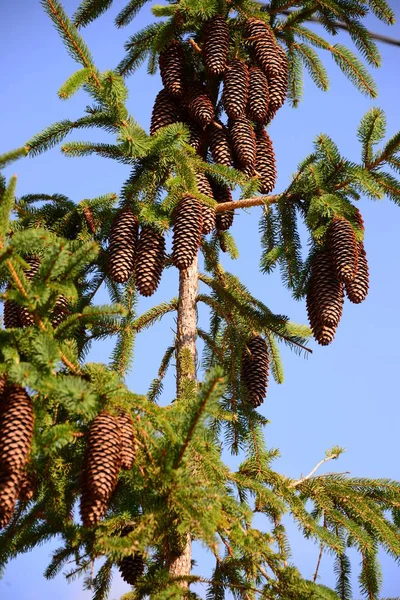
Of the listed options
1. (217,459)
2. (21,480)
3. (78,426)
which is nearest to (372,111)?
(217,459)

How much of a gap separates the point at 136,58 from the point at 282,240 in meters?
2.56

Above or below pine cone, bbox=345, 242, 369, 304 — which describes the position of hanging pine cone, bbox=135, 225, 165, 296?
below

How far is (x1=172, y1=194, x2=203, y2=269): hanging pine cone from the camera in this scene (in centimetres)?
558

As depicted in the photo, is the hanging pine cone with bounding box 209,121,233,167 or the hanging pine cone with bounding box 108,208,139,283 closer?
the hanging pine cone with bounding box 108,208,139,283

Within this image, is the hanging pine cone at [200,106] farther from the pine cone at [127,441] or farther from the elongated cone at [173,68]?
the pine cone at [127,441]

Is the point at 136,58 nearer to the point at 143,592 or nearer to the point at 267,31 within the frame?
the point at 267,31

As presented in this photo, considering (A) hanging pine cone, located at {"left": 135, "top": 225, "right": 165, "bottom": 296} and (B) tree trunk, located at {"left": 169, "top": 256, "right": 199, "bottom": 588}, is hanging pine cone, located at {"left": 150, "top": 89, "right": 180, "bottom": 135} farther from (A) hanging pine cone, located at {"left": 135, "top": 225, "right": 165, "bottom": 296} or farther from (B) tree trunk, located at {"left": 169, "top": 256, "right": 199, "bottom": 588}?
(A) hanging pine cone, located at {"left": 135, "top": 225, "right": 165, "bottom": 296}

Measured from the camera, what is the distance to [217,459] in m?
5.03

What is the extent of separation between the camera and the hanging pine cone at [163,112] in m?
6.91

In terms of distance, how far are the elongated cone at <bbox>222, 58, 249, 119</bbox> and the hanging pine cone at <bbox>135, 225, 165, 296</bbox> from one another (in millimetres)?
1490

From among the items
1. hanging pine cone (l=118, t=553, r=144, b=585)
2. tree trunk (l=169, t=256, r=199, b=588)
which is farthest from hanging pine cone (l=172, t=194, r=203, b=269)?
hanging pine cone (l=118, t=553, r=144, b=585)

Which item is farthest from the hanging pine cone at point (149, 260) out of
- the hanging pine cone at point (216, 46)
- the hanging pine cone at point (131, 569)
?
the hanging pine cone at point (216, 46)

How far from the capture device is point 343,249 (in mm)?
5707

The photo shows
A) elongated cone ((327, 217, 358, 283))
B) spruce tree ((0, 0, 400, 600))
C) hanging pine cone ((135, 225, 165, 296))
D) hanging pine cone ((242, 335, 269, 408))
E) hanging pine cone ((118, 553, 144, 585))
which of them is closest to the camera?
spruce tree ((0, 0, 400, 600))
